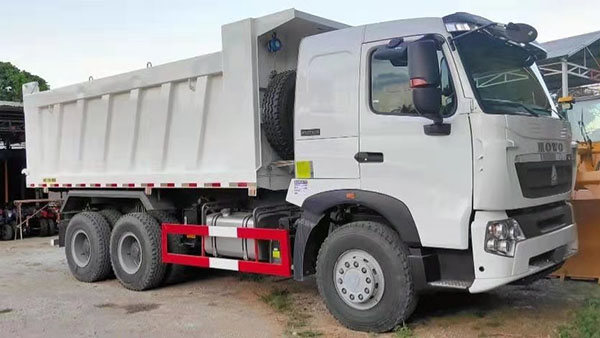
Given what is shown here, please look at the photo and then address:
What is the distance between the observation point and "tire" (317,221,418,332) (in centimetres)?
502

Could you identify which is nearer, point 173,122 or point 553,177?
point 553,177

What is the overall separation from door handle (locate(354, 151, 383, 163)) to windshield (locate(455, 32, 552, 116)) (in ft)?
3.11

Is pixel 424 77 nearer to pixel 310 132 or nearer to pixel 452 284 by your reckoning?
pixel 310 132

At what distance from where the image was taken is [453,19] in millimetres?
4887

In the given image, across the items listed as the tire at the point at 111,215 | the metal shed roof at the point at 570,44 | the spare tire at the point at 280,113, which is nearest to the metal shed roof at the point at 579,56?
the metal shed roof at the point at 570,44

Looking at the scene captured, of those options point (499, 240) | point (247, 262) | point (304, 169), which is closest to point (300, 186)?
point (304, 169)

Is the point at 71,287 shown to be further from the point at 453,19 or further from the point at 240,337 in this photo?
the point at 453,19

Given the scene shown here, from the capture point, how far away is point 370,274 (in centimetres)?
518

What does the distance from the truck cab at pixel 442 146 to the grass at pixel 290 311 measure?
478 mm

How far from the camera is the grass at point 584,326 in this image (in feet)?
15.2

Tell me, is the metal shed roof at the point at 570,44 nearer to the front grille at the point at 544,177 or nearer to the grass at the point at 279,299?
the front grille at the point at 544,177

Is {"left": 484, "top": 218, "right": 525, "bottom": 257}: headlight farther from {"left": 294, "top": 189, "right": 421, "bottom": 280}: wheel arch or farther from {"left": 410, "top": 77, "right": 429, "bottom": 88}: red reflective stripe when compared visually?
{"left": 410, "top": 77, "right": 429, "bottom": 88}: red reflective stripe

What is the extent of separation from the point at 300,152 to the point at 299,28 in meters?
1.46

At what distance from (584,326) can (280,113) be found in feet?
10.6
